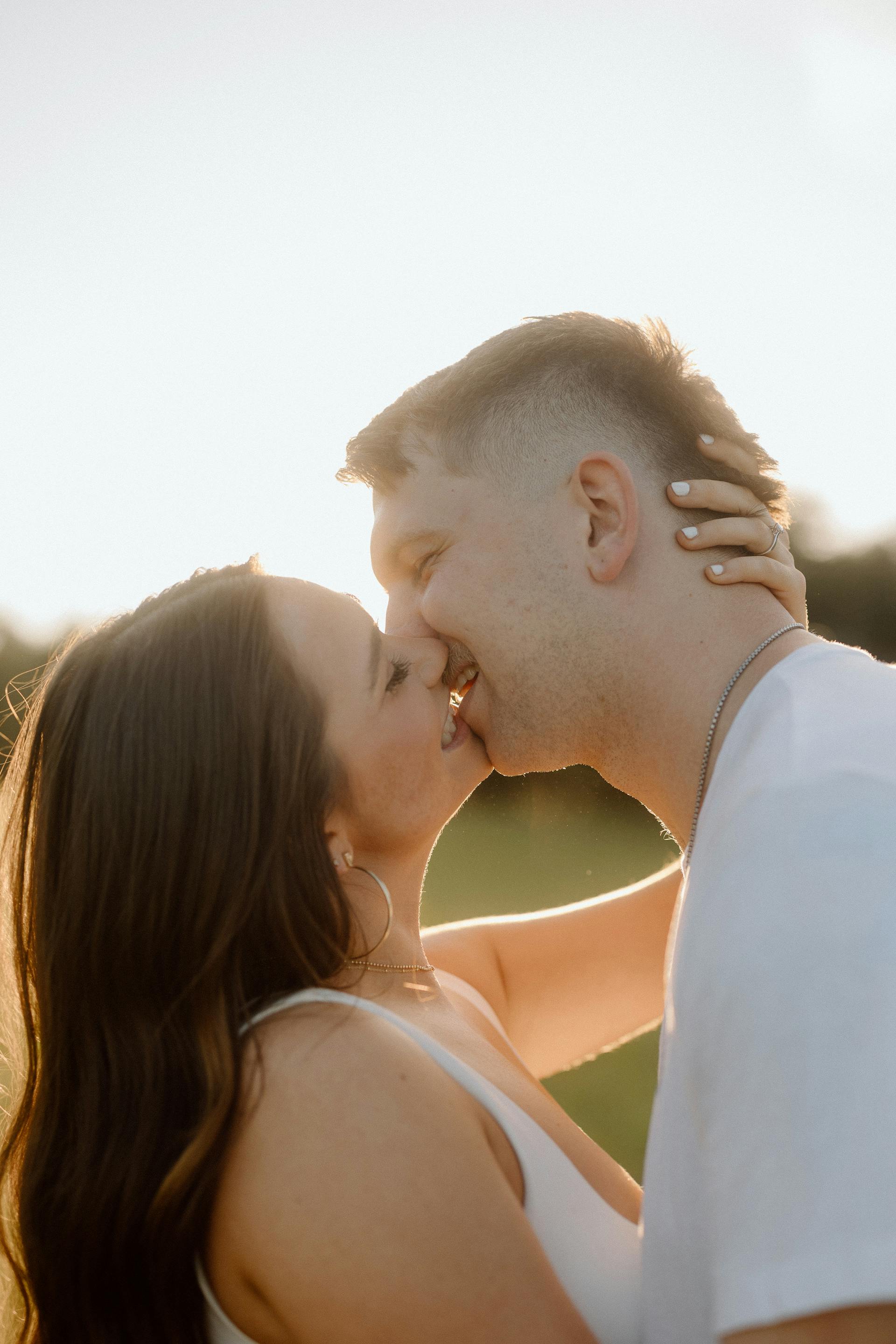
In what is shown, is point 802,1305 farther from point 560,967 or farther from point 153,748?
point 560,967

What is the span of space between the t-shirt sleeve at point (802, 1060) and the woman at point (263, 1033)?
1.74 ft

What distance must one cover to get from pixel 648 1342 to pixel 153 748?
1.58 meters

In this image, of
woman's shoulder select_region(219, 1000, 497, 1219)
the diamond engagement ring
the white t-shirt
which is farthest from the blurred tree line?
the white t-shirt

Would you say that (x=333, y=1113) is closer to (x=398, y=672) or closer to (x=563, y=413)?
(x=398, y=672)

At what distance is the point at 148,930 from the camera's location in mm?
2240

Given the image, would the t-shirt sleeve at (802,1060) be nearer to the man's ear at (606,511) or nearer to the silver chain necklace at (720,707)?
the silver chain necklace at (720,707)

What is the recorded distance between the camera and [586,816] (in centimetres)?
1390

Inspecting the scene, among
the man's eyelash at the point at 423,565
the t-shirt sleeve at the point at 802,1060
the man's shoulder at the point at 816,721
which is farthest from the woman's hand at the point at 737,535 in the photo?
the t-shirt sleeve at the point at 802,1060

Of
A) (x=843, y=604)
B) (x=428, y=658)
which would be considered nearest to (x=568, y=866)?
(x=843, y=604)

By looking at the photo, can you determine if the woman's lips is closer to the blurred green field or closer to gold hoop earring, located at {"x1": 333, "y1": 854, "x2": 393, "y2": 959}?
gold hoop earring, located at {"x1": 333, "y1": 854, "x2": 393, "y2": 959}

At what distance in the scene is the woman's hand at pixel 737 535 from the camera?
2.76 meters

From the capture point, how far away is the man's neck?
2568 millimetres

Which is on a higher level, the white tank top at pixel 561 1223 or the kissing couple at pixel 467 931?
the kissing couple at pixel 467 931

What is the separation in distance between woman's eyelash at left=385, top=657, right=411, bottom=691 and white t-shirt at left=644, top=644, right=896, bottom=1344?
1.06 metres
